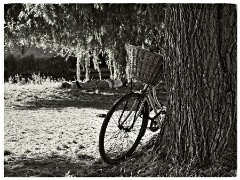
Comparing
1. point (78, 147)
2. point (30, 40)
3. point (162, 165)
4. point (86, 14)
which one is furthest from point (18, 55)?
point (162, 165)

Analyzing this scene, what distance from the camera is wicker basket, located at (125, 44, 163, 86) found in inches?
149

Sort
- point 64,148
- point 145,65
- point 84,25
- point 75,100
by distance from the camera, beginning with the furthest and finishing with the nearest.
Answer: point 75,100 → point 84,25 → point 64,148 → point 145,65

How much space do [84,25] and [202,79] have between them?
5.43 meters

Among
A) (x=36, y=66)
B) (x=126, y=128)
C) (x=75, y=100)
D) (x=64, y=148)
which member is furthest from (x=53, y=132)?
(x=36, y=66)

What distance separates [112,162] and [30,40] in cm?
566

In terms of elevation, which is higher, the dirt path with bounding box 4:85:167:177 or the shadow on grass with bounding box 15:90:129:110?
the shadow on grass with bounding box 15:90:129:110

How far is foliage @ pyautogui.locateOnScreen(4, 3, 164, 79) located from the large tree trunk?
4.56 m

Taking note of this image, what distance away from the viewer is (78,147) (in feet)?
15.0

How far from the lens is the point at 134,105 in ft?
13.0

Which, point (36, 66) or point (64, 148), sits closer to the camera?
point (64, 148)

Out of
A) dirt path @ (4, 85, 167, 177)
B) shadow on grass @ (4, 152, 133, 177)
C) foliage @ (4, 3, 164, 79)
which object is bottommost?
shadow on grass @ (4, 152, 133, 177)

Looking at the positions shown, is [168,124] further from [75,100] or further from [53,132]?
[75,100]

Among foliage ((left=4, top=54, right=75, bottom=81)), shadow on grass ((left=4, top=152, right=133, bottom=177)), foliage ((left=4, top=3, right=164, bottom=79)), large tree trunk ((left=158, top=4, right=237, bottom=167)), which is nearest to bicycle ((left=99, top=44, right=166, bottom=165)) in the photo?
shadow on grass ((left=4, top=152, right=133, bottom=177))

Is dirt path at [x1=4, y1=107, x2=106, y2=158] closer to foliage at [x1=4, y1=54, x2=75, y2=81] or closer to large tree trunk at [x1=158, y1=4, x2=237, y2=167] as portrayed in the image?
large tree trunk at [x1=158, y1=4, x2=237, y2=167]
